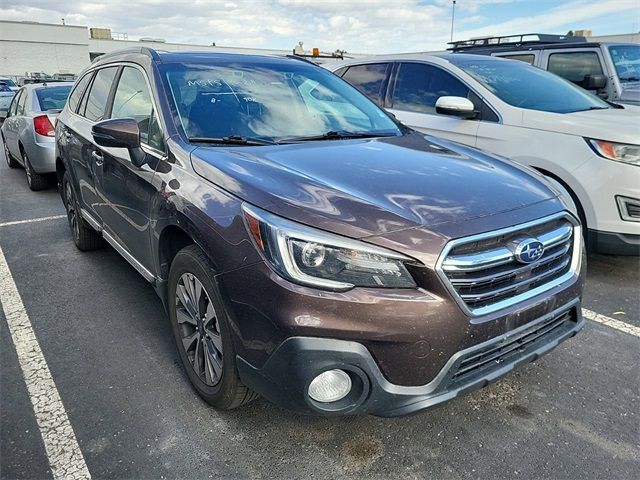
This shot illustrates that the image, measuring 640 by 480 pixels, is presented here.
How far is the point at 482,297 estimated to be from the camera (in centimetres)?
197

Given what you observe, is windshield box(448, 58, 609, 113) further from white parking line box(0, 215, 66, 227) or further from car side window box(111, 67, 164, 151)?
white parking line box(0, 215, 66, 227)

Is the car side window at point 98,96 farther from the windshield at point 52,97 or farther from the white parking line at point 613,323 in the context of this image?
the white parking line at point 613,323

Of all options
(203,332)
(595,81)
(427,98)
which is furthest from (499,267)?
(595,81)

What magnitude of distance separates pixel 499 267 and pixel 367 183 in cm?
66

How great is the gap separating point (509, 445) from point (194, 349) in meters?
1.58

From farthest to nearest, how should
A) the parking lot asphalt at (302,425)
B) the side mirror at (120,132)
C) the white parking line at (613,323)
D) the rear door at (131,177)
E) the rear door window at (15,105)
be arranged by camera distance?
the rear door window at (15,105)
the white parking line at (613,323)
the rear door at (131,177)
the side mirror at (120,132)
the parking lot asphalt at (302,425)

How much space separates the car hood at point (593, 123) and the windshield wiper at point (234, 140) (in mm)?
2613

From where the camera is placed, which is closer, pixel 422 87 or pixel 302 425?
pixel 302 425

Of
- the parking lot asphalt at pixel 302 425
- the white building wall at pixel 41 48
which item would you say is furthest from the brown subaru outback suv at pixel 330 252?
the white building wall at pixel 41 48

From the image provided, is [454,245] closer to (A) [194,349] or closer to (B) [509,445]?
(B) [509,445]

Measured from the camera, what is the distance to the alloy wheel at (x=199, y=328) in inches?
90.8

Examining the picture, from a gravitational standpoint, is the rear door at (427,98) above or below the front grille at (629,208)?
above

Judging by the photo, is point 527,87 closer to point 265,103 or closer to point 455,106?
point 455,106

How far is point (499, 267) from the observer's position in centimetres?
201
